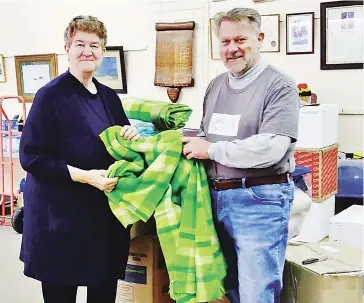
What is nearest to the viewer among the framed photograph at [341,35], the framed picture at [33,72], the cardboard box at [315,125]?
the cardboard box at [315,125]

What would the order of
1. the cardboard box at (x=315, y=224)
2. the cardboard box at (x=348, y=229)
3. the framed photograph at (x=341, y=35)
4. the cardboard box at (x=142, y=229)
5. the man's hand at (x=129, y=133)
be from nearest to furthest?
the man's hand at (x=129, y=133) < the cardboard box at (x=142, y=229) < the cardboard box at (x=348, y=229) < the cardboard box at (x=315, y=224) < the framed photograph at (x=341, y=35)

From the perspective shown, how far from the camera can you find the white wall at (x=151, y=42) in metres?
4.38

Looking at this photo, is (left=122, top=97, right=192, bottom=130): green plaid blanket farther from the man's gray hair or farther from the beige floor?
the beige floor

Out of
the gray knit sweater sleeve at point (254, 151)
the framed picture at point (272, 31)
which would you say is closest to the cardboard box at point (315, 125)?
the framed picture at point (272, 31)

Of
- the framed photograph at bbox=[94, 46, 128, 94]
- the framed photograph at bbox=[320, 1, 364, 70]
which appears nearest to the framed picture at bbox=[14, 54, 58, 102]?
the framed photograph at bbox=[94, 46, 128, 94]

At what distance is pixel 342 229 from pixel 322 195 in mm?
349

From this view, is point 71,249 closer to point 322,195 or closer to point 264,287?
point 264,287

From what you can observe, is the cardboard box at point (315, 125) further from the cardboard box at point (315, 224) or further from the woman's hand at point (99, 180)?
the woman's hand at point (99, 180)

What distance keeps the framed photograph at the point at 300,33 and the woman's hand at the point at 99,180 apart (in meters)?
2.96

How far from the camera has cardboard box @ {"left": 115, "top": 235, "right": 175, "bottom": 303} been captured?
231 centimetres

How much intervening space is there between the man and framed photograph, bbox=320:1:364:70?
2577 millimetres

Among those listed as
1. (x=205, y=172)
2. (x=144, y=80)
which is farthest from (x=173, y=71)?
(x=205, y=172)

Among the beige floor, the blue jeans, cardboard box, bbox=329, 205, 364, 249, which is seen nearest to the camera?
the blue jeans

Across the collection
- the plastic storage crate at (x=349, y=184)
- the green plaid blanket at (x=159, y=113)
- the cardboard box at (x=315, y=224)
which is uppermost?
the green plaid blanket at (x=159, y=113)
